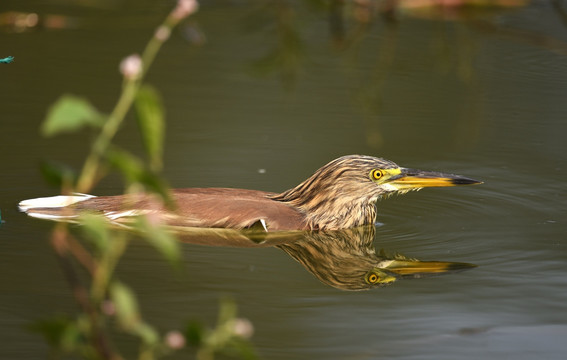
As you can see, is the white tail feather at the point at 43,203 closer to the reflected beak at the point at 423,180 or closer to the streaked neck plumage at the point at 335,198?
the streaked neck plumage at the point at 335,198

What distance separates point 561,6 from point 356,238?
7616mm

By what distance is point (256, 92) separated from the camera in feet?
31.0

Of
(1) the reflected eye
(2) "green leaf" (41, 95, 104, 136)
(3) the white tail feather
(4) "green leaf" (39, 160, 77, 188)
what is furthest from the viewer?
(1) the reflected eye

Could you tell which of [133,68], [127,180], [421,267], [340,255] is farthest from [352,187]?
[133,68]

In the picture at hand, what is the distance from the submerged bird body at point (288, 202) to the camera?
646 cm

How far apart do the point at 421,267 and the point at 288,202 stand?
1.32m

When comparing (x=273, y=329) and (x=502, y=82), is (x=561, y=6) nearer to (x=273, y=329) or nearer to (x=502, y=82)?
(x=502, y=82)

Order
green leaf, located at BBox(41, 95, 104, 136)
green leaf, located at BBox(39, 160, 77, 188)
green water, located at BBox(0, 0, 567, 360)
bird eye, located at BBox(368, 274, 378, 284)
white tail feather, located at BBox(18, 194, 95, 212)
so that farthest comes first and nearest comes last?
white tail feather, located at BBox(18, 194, 95, 212)
bird eye, located at BBox(368, 274, 378, 284)
green water, located at BBox(0, 0, 567, 360)
green leaf, located at BBox(39, 160, 77, 188)
green leaf, located at BBox(41, 95, 104, 136)

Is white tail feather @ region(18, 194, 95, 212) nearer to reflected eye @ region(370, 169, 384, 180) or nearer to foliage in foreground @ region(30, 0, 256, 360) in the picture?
reflected eye @ region(370, 169, 384, 180)

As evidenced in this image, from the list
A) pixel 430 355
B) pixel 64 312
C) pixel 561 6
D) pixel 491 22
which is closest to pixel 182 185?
pixel 64 312

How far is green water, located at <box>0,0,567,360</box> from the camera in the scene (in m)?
4.87

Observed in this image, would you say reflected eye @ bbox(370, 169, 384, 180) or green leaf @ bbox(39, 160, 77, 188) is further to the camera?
reflected eye @ bbox(370, 169, 384, 180)

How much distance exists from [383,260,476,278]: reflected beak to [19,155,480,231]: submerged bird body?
982mm

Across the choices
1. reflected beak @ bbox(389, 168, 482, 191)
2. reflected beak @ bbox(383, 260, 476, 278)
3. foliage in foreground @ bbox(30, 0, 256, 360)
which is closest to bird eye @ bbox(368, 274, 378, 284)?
reflected beak @ bbox(383, 260, 476, 278)
